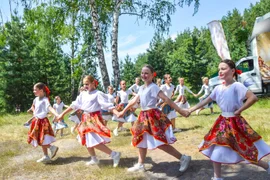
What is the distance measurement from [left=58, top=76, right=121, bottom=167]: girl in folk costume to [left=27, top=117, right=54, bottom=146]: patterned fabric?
906 mm

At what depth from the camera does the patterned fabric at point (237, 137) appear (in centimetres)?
346

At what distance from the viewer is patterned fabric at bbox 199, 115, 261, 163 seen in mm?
3457

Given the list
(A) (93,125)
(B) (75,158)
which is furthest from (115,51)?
(A) (93,125)

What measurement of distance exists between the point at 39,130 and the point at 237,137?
384cm

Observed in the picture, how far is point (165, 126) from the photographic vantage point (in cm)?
439

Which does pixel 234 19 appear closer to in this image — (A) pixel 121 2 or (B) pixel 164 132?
(A) pixel 121 2

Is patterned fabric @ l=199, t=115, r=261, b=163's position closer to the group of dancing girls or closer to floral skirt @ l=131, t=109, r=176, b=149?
the group of dancing girls

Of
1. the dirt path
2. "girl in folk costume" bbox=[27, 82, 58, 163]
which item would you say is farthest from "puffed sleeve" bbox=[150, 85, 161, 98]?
"girl in folk costume" bbox=[27, 82, 58, 163]

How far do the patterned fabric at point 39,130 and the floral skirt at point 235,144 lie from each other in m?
3.35

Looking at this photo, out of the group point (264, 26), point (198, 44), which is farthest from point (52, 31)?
point (198, 44)

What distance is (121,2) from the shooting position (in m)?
14.0

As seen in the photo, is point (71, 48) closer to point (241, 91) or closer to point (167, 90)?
point (167, 90)

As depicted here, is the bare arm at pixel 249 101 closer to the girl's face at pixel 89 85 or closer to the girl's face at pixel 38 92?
the girl's face at pixel 89 85

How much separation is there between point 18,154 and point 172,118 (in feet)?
14.4
